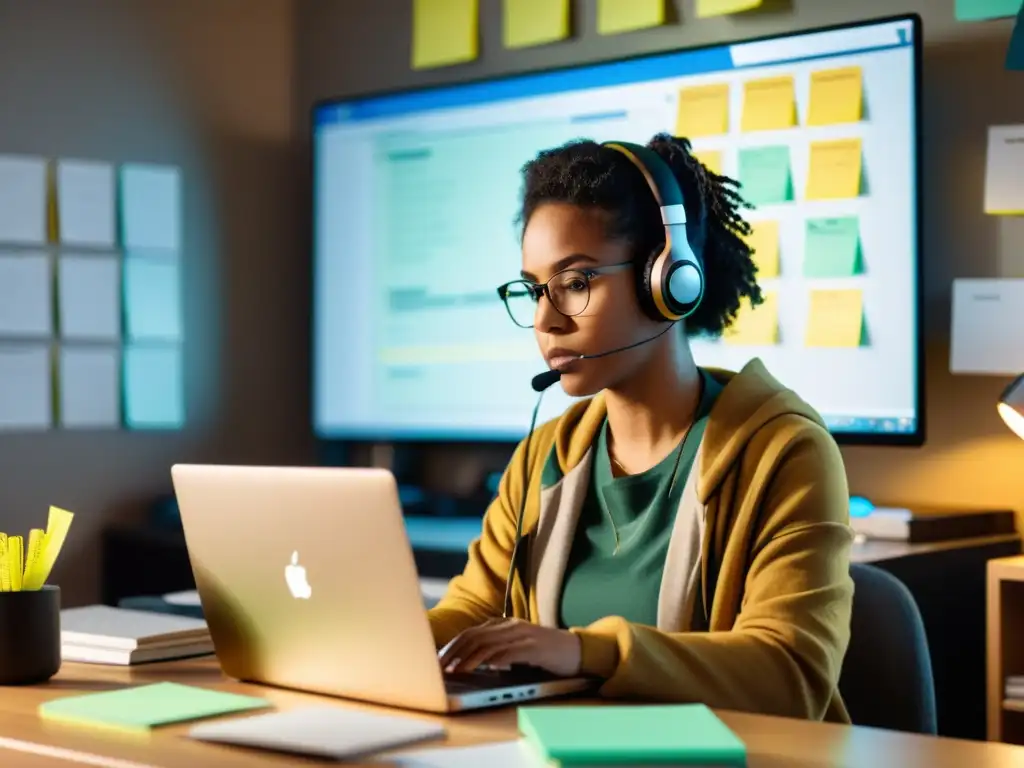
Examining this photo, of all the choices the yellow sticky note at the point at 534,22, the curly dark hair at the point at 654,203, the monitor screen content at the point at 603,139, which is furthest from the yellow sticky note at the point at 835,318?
the yellow sticky note at the point at 534,22

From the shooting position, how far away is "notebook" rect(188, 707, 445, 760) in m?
1.06

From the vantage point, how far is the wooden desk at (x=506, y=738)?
1027 millimetres

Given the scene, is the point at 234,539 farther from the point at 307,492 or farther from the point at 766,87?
the point at 766,87

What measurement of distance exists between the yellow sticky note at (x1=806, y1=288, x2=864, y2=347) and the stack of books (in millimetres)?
1180

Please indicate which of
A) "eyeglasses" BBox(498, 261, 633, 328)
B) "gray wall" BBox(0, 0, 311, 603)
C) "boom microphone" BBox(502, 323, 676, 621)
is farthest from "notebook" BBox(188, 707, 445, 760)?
"gray wall" BBox(0, 0, 311, 603)

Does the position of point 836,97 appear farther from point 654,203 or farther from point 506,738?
point 506,738

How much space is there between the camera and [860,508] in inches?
87.8

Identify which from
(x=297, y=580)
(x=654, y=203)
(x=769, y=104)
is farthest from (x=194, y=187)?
(x=297, y=580)

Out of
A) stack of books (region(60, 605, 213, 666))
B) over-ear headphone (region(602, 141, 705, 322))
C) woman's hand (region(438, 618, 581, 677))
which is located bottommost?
stack of books (region(60, 605, 213, 666))

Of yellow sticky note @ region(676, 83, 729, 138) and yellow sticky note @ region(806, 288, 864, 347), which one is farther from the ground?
yellow sticky note @ region(676, 83, 729, 138)

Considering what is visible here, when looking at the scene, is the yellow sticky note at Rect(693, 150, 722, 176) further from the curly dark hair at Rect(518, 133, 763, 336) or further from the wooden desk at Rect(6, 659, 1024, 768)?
the wooden desk at Rect(6, 659, 1024, 768)

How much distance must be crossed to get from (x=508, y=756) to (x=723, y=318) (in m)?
0.80

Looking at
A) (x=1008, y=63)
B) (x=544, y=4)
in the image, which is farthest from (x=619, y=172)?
(x=544, y=4)

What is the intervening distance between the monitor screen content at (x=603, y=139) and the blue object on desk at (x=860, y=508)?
4.3 inches
